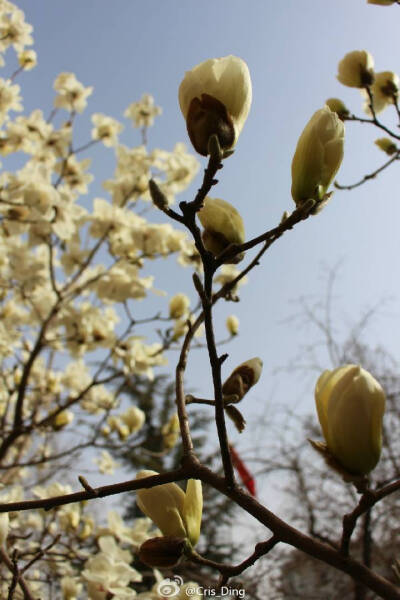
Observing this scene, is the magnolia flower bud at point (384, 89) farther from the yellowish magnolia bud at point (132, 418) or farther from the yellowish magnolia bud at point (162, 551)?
the yellowish magnolia bud at point (132, 418)

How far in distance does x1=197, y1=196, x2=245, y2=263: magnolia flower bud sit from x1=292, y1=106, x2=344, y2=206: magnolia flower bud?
0.09 m

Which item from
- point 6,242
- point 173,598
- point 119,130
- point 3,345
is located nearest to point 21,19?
point 119,130

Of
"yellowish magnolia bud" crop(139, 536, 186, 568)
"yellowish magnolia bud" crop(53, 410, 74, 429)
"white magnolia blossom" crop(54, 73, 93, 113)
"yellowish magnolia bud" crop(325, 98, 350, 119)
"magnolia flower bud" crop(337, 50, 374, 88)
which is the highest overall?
"white magnolia blossom" crop(54, 73, 93, 113)

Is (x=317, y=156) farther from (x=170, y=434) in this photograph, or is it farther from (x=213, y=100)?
(x=170, y=434)

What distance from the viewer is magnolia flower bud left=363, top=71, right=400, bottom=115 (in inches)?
58.1

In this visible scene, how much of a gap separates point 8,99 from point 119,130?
655 mm

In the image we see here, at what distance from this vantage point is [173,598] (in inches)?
31.8

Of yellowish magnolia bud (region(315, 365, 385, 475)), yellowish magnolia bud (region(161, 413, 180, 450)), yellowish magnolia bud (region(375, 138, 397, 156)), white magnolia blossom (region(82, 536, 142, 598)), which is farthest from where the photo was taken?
yellowish magnolia bud (region(161, 413, 180, 450))

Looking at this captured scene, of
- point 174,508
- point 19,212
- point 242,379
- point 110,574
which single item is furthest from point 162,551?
point 19,212

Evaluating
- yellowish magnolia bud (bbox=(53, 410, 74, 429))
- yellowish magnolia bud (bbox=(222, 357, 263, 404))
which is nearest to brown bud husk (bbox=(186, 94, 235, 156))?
yellowish magnolia bud (bbox=(222, 357, 263, 404))

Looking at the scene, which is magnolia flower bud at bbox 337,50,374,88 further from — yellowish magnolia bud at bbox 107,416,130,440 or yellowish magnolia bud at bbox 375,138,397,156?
yellowish magnolia bud at bbox 107,416,130,440

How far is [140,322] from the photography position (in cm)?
211

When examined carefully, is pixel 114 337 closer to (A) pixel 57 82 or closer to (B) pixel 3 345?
(B) pixel 3 345

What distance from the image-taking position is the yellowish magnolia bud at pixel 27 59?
103 inches
